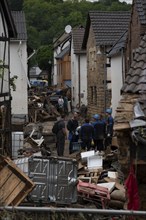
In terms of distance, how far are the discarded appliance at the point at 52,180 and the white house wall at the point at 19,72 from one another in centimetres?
1854

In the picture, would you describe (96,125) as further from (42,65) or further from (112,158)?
(42,65)

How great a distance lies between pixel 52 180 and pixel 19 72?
62.7ft

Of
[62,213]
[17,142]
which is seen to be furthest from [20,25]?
[62,213]

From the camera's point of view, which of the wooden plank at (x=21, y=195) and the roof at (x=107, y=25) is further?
the roof at (x=107, y=25)

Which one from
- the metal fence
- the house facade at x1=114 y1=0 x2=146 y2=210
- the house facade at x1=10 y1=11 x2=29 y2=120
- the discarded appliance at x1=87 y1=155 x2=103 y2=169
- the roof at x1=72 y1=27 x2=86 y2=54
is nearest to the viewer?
the metal fence

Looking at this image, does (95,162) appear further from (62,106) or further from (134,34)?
(62,106)

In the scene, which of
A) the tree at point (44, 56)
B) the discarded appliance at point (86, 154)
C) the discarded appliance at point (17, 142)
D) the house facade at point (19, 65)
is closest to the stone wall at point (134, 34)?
the discarded appliance at point (86, 154)

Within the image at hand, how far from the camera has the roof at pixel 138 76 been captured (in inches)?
289

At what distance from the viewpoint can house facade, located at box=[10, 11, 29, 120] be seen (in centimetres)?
3036

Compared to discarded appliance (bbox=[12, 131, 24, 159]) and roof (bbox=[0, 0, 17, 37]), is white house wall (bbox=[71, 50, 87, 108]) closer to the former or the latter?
discarded appliance (bbox=[12, 131, 24, 159])

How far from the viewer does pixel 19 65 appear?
99.8 feet

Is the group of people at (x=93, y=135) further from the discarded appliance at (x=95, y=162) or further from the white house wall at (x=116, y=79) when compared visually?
the white house wall at (x=116, y=79)

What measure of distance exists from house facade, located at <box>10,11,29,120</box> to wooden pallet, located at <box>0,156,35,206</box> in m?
18.8

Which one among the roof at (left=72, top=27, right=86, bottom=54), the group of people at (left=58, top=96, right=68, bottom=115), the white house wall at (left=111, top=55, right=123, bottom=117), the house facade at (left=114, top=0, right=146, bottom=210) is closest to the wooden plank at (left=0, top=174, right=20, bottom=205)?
the house facade at (left=114, top=0, right=146, bottom=210)
